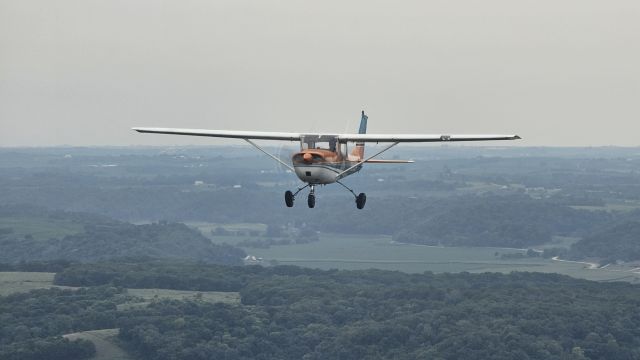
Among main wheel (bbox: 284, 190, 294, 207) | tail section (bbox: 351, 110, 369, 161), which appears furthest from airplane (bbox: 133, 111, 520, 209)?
tail section (bbox: 351, 110, 369, 161)

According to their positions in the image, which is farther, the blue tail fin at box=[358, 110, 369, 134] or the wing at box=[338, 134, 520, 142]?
the blue tail fin at box=[358, 110, 369, 134]

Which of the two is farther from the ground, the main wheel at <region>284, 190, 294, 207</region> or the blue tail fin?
the blue tail fin

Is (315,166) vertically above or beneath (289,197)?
above

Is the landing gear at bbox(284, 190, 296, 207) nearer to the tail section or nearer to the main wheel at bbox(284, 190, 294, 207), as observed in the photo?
the main wheel at bbox(284, 190, 294, 207)

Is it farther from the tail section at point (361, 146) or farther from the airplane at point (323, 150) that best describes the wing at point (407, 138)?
the tail section at point (361, 146)

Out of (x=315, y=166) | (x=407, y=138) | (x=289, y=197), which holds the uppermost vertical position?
(x=407, y=138)

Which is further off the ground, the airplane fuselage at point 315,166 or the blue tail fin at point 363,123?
the blue tail fin at point 363,123

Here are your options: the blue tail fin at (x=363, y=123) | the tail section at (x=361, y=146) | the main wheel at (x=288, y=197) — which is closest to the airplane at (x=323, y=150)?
the main wheel at (x=288, y=197)

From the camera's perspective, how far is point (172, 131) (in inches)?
3541

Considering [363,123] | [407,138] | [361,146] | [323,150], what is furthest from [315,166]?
[363,123]

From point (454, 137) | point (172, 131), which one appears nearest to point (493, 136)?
point (454, 137)

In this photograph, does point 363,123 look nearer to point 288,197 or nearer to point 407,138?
point 407,138

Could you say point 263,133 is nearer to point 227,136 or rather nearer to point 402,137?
point 227,136

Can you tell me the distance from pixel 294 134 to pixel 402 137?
7.23 metres
